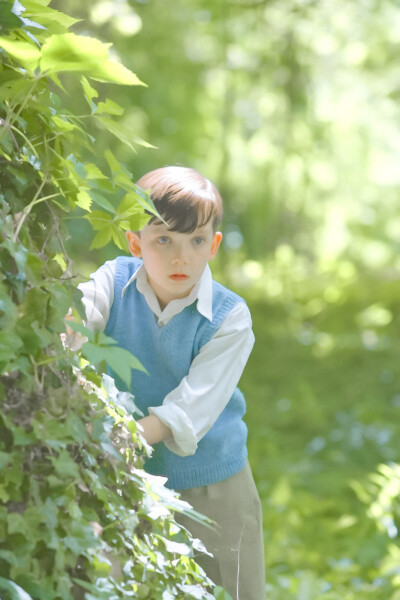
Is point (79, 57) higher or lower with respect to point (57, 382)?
higher

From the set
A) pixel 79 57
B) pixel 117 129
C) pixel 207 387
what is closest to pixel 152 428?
pixel 207 387

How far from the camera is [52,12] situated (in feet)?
5.19

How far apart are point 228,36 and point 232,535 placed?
30.7 feet

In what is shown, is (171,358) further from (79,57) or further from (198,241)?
(79,57)

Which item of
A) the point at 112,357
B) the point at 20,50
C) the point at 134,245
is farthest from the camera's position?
the point at 134,245

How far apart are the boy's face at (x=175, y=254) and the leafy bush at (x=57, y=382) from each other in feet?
1.61

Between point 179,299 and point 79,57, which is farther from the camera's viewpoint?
point 179,299

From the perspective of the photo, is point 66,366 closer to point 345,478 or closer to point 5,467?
point 5,467

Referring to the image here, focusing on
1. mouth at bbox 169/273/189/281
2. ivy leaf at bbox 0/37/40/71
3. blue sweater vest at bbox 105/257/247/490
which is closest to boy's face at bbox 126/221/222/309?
mouth at bbox 169/273/189/281

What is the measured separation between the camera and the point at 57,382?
5.03 ft

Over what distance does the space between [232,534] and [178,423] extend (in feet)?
1.84

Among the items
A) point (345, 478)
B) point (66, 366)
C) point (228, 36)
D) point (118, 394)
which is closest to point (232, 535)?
point (118, 394)

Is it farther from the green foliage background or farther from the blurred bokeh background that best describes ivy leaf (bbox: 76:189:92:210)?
the blurred bokeh background

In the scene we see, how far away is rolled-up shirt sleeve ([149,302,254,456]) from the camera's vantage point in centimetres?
210
